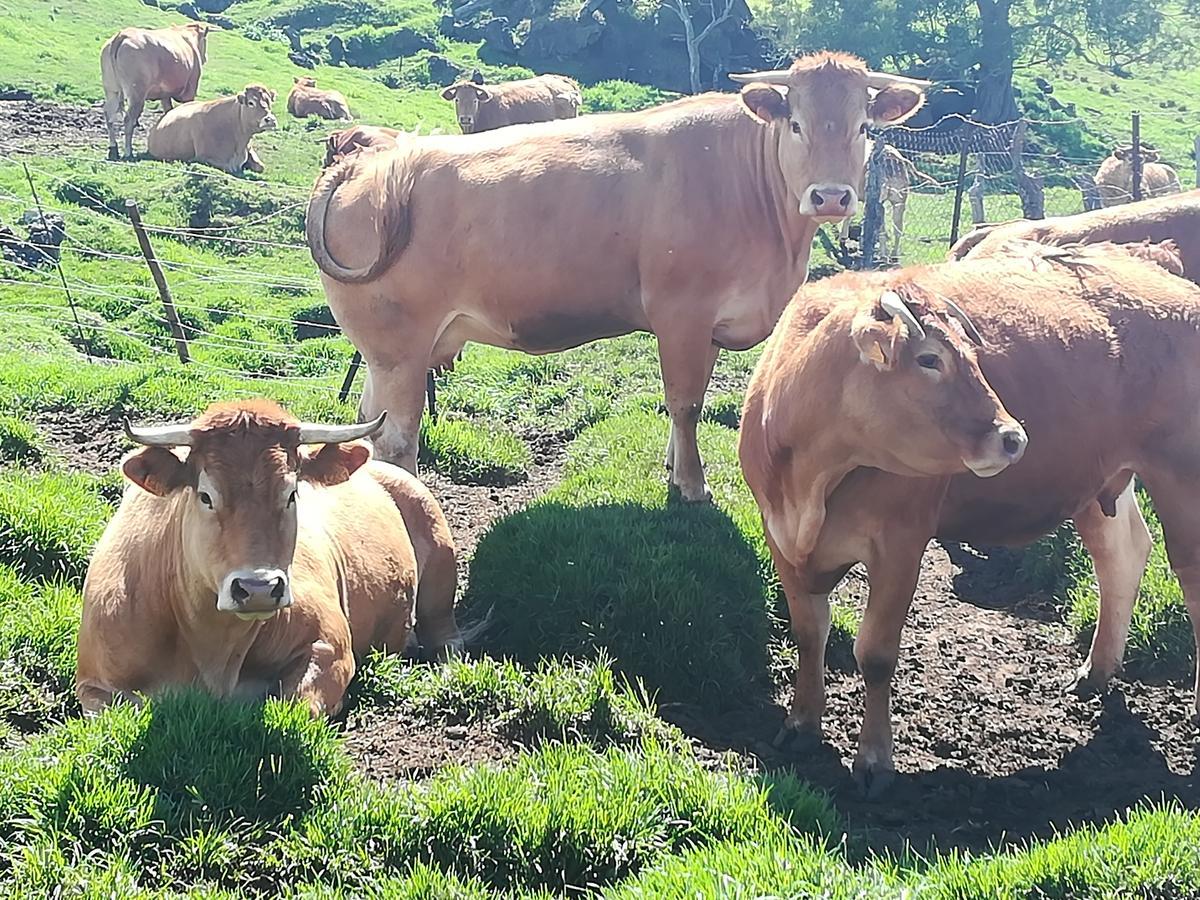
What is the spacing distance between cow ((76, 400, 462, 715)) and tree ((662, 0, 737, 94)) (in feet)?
134

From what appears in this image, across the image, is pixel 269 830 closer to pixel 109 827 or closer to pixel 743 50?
pixel 109 827

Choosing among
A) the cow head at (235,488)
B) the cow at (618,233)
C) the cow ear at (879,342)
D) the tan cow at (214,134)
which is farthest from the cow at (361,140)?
the tan cow at (214,134)

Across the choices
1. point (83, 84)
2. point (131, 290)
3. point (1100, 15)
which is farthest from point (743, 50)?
point (131, 290)

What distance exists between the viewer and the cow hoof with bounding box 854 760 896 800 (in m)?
5.05

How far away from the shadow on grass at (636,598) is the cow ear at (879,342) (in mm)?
1884

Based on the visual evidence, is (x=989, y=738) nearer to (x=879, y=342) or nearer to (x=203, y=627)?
(x=879, y=342)

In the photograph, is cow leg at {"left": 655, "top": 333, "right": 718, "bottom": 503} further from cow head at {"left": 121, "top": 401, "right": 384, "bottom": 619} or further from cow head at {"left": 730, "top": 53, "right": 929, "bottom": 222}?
cow head at {"left": 121, "top": 401, "right": 384, "bottom": 619}

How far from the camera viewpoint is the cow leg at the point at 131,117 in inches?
856

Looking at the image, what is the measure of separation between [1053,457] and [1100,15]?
157ft

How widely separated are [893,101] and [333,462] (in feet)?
15.5

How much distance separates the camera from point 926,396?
15.6ft

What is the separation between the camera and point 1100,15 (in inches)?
1844

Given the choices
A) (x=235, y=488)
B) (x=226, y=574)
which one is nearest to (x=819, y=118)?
(x=235, y=488)

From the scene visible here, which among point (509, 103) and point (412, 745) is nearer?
point (412, 745)
